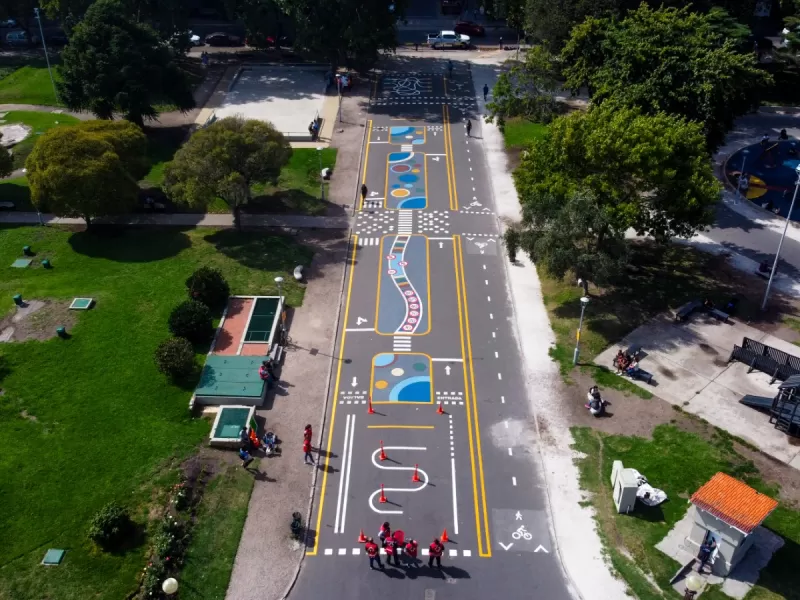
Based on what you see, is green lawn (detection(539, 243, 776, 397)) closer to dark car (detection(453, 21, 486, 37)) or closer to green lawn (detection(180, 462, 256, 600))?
green lawn (detection(180, 462, 256, 600))

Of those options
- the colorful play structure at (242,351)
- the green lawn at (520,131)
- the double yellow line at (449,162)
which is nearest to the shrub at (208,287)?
the colorful play structure at (242,351)

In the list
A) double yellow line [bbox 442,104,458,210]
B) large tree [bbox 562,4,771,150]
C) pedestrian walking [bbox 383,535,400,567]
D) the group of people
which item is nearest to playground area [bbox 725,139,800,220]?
large tree [bbox 562,4,771,150]

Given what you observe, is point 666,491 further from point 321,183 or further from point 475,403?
point 321,183

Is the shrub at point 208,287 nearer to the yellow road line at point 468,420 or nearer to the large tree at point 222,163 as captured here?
the large tree at point 222,163

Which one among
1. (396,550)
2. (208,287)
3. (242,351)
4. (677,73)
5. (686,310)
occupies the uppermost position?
(677,73)

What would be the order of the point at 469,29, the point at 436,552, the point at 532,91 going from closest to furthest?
the point at 436,552 < the point at 532,91 < the point at 469,29

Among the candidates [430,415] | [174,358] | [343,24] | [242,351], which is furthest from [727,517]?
[343,24]
